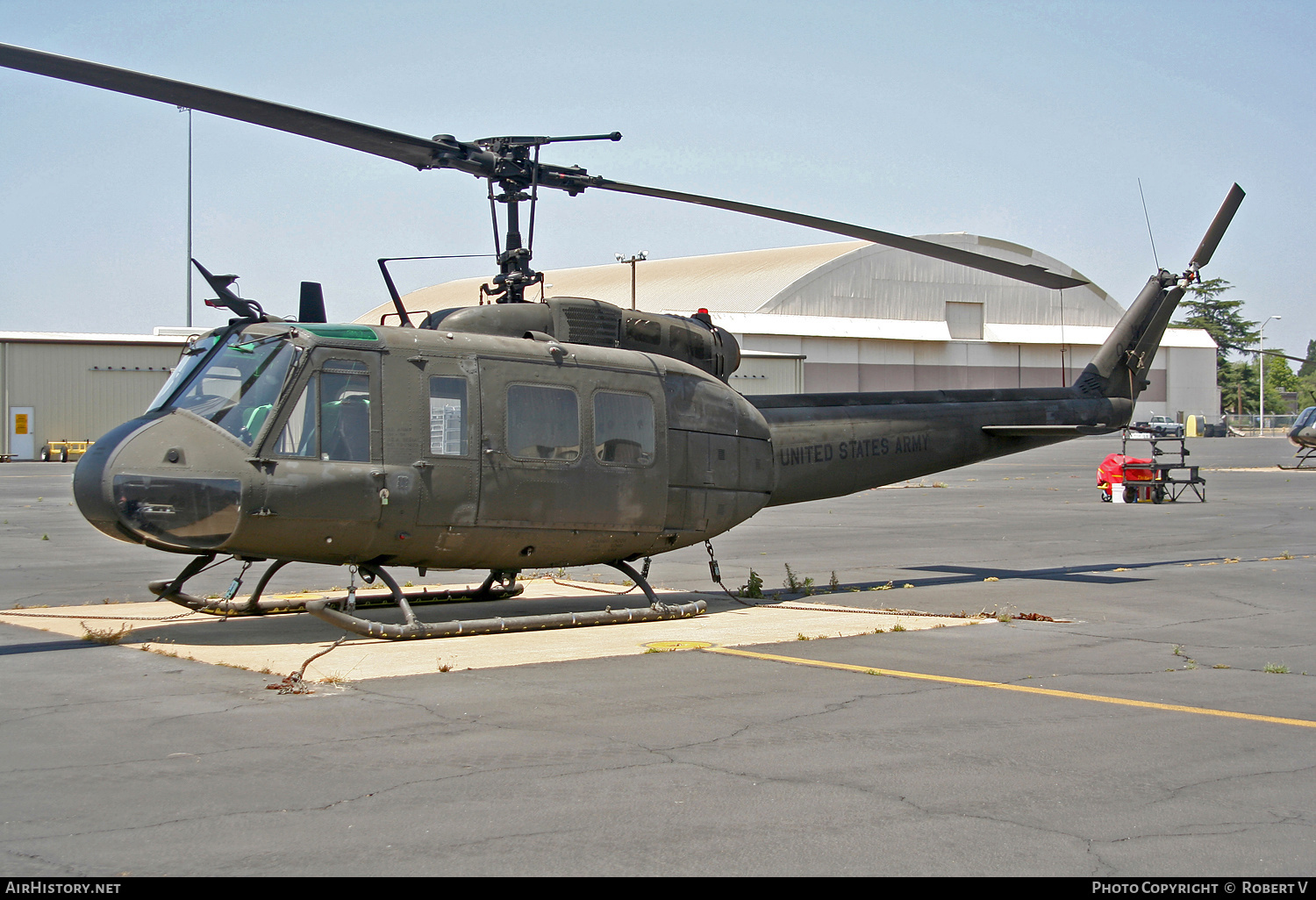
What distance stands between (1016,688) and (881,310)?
73584 mm

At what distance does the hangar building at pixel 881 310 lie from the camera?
76875 millimetres

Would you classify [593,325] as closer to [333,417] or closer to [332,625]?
[333,417]

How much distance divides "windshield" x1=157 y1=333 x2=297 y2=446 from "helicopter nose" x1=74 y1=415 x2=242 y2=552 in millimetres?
341

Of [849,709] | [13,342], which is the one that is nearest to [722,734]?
[849,709]

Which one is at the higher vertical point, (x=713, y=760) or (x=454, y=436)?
(x=454, y=436)

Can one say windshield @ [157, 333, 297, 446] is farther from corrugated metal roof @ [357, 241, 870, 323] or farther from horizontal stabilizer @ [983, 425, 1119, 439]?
corrugated metal roof @ [357, 241, 870, 323]

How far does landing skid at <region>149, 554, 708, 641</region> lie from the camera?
10.1 m

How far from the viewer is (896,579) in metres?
15.6

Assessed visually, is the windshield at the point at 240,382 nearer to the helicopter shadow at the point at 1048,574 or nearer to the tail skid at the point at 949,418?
the tail skid at the point at 949,418

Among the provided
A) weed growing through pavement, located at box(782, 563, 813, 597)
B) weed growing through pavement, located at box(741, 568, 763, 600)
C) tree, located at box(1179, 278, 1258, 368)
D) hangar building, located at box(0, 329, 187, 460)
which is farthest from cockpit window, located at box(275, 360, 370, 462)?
tree, located at box(1179, 278, 1258, 368)

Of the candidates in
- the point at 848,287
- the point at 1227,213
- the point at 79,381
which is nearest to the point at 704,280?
the point at 848,287

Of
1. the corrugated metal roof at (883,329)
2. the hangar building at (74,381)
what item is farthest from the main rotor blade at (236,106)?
the corrugated metal roof at (883,329)

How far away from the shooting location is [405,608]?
10312 millimetres

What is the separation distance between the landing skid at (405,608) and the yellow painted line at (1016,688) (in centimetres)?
174
